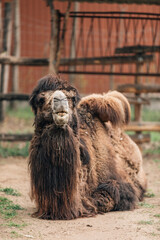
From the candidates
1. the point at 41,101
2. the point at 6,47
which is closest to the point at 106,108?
the point at 41,101

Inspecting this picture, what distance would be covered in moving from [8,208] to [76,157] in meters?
1.00

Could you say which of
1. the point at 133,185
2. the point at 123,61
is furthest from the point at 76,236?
the point at 123,61

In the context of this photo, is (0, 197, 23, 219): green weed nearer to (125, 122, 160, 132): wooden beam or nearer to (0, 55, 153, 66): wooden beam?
(0, 55, 153, 66): wooden beam

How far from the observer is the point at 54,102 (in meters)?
4.24

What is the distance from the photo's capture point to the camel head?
4.22 meters

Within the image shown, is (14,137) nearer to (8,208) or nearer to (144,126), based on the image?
(144,126)

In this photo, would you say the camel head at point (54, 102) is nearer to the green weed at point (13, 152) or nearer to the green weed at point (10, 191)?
the green weed at point (10, 191)

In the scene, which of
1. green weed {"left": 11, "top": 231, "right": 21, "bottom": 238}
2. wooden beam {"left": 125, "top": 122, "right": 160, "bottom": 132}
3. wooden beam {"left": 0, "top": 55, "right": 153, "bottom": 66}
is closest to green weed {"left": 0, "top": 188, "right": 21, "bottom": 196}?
green weed {"left": 11, "top": 231, "right": 21, "bottom": 238}

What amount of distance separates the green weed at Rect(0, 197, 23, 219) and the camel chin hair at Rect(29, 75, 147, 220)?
260 millimetres

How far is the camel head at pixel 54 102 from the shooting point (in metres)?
4.22

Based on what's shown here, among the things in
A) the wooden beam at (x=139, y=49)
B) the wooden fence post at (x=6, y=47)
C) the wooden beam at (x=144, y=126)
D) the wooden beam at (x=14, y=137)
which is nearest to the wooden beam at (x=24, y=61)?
the wooden beam at (x=14, y=137)

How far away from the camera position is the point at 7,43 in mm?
12586

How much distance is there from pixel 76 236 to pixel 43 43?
11759mm

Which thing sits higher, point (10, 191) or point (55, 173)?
point (55, 173)
